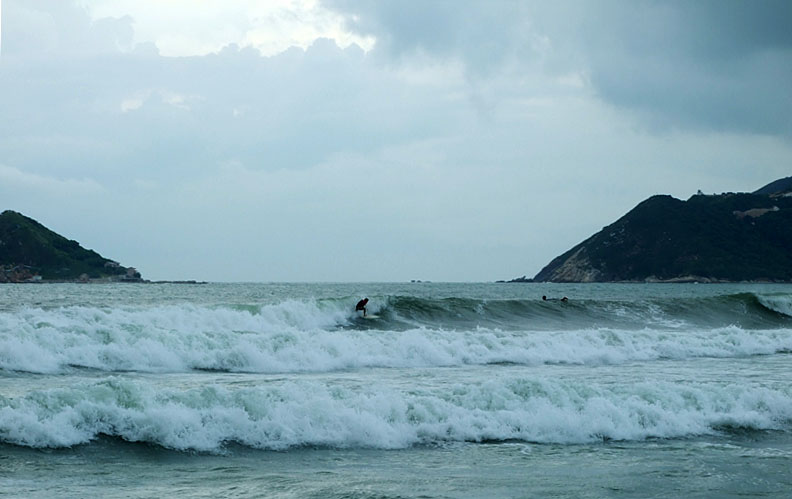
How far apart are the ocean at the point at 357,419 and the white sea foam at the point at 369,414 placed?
30 mm

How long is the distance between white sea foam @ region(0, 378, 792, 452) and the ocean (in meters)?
0.03

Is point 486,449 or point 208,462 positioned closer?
point 208,462

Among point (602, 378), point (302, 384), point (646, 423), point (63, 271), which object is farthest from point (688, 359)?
point (63, 271)

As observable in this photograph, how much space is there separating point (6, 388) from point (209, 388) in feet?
15.4

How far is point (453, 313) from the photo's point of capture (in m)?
37.2

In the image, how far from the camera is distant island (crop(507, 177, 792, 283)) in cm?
15012

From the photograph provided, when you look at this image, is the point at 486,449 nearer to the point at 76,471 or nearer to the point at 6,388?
the point at 76,471

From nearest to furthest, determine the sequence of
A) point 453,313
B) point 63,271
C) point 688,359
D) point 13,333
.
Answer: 1. point 13,333
2. point 688,359
3. point 453,313
4. point 63,271

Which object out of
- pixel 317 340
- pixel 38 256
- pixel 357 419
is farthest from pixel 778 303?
pixel 38 256

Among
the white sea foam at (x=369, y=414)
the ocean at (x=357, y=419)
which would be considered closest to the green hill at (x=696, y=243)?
the ocean at (x=357, y=419)

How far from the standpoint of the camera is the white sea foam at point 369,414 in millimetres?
10977

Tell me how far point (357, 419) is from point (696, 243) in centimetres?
15637

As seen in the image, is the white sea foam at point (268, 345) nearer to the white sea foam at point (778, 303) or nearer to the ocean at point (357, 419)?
the ocean at point (357, 419)

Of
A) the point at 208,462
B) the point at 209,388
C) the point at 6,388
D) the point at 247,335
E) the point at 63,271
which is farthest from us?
the point at 63,271
